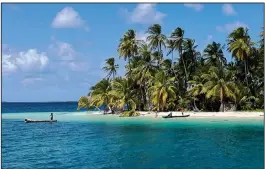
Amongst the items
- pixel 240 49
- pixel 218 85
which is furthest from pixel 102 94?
pixel 240 49

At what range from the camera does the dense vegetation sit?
49.2 m

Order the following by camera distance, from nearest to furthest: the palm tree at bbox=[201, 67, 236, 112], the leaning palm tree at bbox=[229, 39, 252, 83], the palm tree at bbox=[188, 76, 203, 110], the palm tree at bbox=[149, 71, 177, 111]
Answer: the palm tree at bbox=[201, 67, 236, 112] → the leaning palm tree at bbox=[229, 39, 252, 83] → the palm tree at bbox=[149, 71, 177, 111] → the palm tree at bbox=[188, 76, 203, 110]

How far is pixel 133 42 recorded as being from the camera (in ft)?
187

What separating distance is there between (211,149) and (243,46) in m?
31.1

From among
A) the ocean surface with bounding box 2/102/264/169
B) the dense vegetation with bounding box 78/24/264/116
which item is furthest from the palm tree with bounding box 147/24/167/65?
the ocean surface with bounding box 2/102/264/169

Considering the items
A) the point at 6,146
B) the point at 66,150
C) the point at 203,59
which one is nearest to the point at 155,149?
the point at 66,150

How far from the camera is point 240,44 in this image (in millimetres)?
49469

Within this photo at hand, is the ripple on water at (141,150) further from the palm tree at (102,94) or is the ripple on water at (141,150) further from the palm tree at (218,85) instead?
the palm tree at (102,94)

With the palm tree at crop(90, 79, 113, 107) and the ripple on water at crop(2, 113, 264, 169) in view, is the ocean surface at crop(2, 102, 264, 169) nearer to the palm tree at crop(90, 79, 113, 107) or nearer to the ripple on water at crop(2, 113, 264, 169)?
the ripple on water at crop(2, 113, 264, 169)

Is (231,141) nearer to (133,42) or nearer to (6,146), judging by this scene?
(6,146)

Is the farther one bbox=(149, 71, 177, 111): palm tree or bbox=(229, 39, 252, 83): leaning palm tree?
bbox=(149, 71, 177, 111): palm tree

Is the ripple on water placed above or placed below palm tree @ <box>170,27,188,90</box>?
below

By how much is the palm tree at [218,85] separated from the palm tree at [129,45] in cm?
1387

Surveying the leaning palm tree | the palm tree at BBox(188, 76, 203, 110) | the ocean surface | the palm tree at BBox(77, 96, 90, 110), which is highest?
the leaning palm tree
